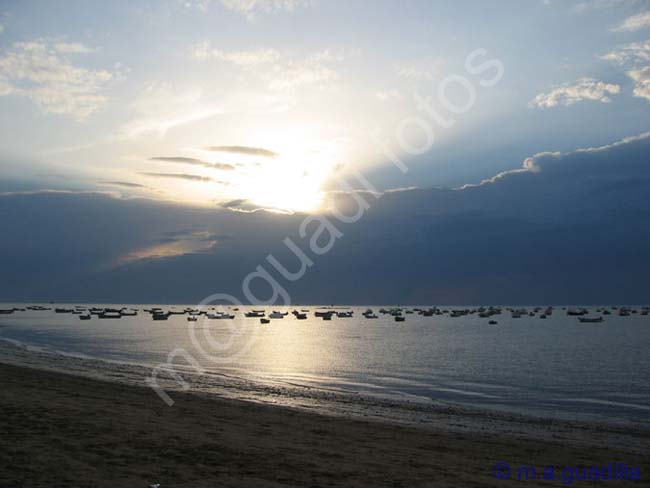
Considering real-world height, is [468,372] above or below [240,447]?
below

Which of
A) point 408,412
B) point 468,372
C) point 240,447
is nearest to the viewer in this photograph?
point 240,447

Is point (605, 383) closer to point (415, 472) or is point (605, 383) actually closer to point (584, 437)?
point (584, 437)

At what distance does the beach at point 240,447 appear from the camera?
35.5ft

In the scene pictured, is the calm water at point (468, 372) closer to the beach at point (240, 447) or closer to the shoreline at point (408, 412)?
the shoreline at point (408, 412)

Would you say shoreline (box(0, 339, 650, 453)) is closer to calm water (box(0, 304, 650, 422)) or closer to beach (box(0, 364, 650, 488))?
beach (box(0, 364, 650, 488))

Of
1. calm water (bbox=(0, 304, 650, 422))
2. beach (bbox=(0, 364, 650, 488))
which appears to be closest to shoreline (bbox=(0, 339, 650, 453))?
beach (bbox=(0, 364, 650, 488))

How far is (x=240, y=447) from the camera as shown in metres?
14.1

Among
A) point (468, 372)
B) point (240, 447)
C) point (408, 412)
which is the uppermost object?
point (240, 447)

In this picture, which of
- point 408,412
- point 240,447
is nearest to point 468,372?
point 408,412

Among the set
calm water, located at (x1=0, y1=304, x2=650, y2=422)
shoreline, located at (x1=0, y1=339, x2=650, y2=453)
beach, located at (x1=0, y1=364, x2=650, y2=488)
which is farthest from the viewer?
calm water, located at (x1=0, y1=304, x2=650, y2=422)

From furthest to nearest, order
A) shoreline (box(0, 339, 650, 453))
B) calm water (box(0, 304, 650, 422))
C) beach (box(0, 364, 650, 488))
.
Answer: calm water (box(0, 304, 650, 422)), shoreline (box(0, 339, 650, 453)), beach (box(0, 364, 650, 488))

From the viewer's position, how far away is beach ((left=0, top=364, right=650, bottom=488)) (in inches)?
426

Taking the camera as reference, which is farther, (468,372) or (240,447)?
(468,372)

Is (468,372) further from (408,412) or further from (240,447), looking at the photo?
(240,447)
